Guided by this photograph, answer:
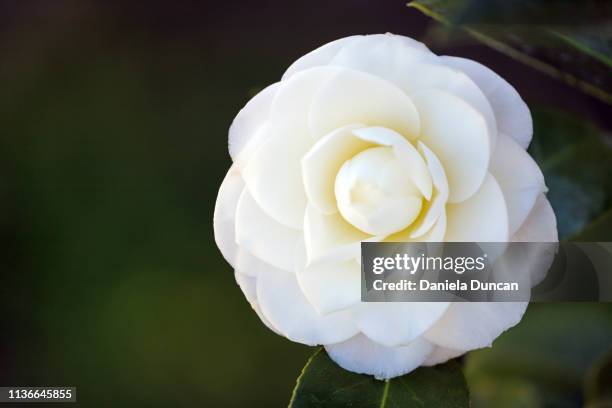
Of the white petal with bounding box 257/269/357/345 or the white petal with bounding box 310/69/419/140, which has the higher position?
the white petal with bounding box 310/69/419/140

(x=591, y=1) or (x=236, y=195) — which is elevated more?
(x=591, y=1)

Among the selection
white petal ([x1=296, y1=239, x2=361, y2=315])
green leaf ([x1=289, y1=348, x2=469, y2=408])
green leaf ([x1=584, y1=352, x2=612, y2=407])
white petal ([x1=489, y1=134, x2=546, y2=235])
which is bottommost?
green leaf ([x1=584, y1=352, x2=612, y2=407])

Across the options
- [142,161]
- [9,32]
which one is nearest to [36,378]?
[142,161]

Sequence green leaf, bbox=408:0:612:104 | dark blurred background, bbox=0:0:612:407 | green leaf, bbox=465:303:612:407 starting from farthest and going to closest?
dark blurred background, bbox=0:0:612:407 < green leaf, bbox=465:303:612:407 < green leaf, bbox=408:0:612:104

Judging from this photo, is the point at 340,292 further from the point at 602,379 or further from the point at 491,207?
the point at 602,379

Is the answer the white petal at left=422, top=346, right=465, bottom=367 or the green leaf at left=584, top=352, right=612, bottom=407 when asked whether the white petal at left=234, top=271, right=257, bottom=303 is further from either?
the green leaf at left=584, top=352, right=612, bottom=407

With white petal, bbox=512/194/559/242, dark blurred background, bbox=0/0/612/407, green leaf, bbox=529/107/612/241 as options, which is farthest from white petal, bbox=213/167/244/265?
dark blurred background, bbox=0/0/612/407

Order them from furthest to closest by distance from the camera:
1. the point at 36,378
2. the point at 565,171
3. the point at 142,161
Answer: the point at 142,161 → the point at 36,378 → the point at 565,171
